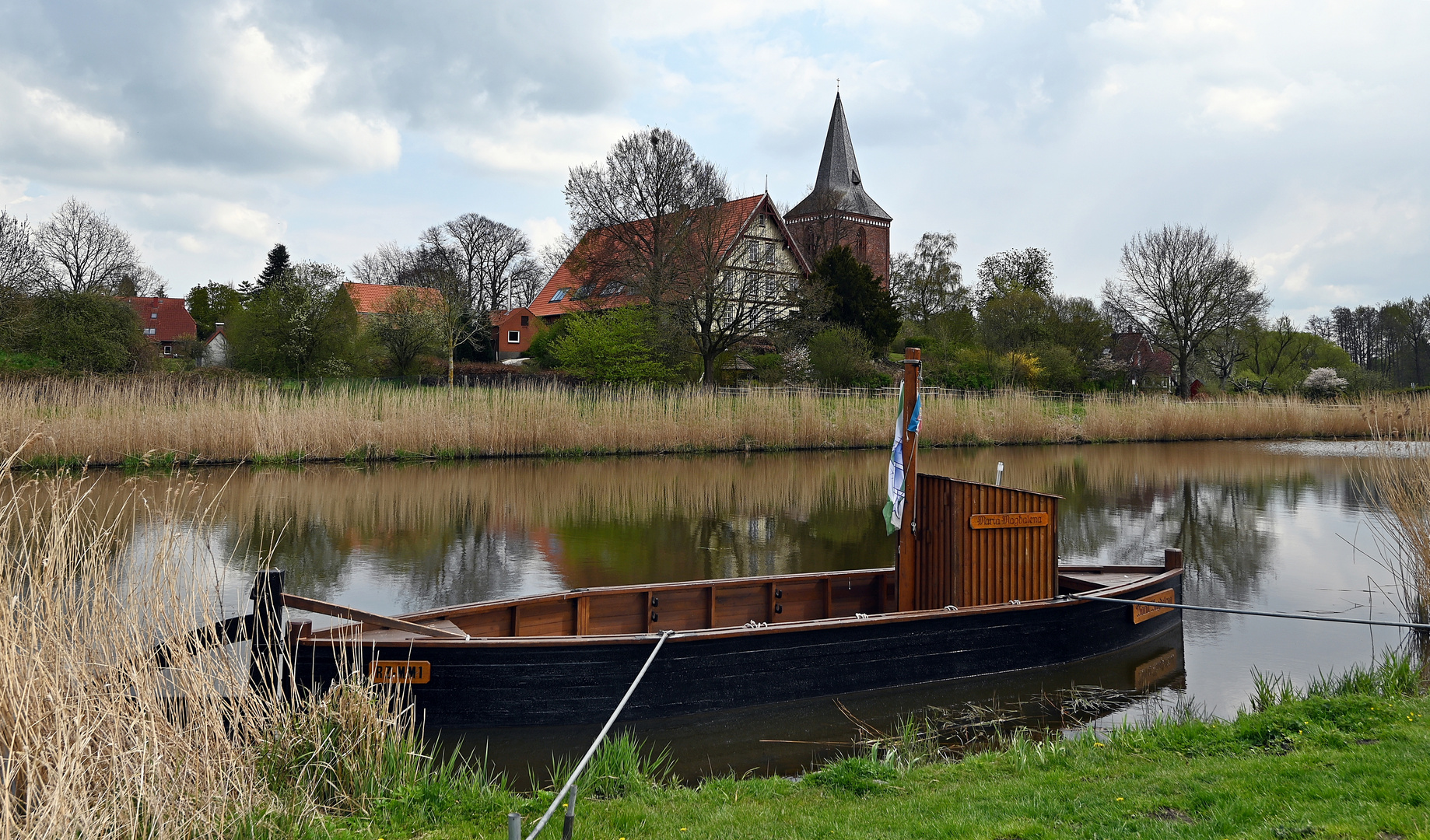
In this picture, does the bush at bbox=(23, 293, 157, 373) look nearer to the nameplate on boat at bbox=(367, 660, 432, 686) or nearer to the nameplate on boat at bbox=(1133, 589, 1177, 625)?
the nameplate on boat at bbox=(367, 660, 432, 686)

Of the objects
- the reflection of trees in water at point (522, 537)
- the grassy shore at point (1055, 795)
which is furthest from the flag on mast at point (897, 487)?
the reflection of trees in water at point (522, 537)

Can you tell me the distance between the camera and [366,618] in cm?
529

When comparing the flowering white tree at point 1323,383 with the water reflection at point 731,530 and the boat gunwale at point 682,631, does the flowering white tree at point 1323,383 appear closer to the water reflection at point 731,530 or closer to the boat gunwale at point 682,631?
the water reflection at point 731,530

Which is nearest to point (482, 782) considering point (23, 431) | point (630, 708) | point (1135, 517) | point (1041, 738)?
point (630, 708)

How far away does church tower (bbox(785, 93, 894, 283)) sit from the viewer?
2034 inches

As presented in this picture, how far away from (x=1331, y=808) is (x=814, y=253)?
48774 mm

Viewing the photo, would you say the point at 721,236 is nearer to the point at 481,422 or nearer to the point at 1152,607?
the point at 481,422

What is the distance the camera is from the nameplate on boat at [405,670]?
16.5 ft

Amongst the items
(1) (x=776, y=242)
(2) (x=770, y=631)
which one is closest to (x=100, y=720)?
(2) (x=770, y=631)

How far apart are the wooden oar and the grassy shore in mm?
1277

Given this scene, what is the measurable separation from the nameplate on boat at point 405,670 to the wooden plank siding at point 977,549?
12.0ft

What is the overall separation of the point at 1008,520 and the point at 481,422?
50.1ft

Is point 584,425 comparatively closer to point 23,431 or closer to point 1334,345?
point 23,431

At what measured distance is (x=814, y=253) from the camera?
51.1m
